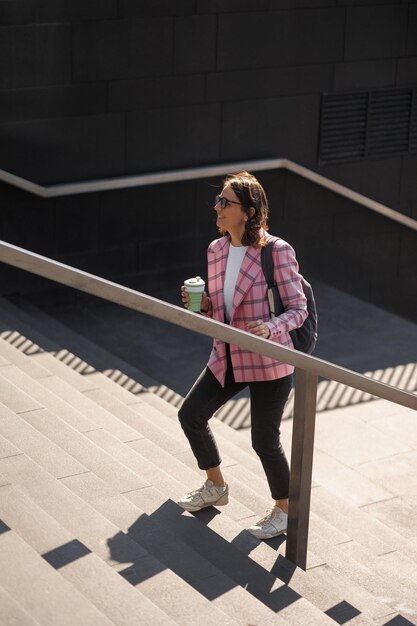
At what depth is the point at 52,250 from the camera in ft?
29.5

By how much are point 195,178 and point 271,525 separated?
209 inches

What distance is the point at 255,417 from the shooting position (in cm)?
457

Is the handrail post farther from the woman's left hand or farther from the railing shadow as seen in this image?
the woman's left hand

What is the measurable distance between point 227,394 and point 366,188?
6420mm

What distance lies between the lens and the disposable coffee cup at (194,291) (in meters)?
4.44

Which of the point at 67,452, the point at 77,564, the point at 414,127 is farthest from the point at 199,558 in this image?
the point at 414,127

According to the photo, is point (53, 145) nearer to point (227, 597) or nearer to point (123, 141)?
point (123, 141)

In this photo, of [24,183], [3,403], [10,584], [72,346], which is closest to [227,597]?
[10,584]

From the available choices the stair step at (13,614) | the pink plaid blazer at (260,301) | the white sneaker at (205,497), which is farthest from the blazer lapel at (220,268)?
the stair step at (13,614)

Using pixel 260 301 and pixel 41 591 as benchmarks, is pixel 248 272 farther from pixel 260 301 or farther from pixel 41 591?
pixel 41 591

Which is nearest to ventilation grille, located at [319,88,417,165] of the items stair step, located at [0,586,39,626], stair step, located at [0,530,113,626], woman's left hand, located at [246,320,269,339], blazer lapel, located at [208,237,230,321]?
blazer lapel, located at [208,237,230,321]

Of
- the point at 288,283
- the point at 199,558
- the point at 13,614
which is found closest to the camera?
the point at 13,614

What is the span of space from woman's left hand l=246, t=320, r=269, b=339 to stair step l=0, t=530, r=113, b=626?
1.23 metres

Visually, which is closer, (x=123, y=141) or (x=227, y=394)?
(x=227, y=394)
